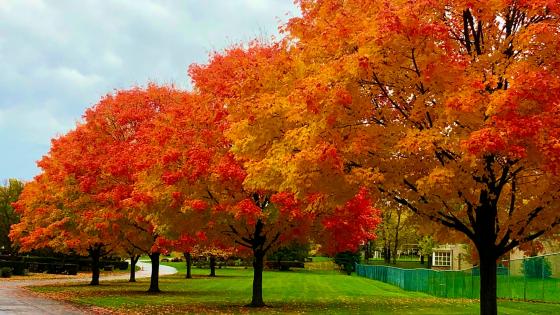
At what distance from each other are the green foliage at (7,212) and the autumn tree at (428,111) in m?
63.0

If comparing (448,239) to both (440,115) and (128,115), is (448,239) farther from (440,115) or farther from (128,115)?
(128,115)

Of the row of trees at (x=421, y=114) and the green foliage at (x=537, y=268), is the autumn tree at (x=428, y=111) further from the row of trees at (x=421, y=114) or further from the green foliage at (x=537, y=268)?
the green foliage at (x=537, y=268)

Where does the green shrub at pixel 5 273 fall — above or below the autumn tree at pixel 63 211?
below

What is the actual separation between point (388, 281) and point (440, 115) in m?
50.6

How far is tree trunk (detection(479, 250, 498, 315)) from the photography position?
1616 centimetres

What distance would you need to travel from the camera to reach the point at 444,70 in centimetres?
1378

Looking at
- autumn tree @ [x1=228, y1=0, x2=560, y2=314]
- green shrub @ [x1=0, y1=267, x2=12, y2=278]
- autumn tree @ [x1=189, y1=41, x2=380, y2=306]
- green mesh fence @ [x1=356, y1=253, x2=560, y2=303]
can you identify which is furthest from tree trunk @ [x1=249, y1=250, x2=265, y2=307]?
green shrub @ [x1=0, y1=267, x2=12, y2=278]

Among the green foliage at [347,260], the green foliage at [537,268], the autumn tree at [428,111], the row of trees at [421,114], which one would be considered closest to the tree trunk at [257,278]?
the row of trees at [421,114]

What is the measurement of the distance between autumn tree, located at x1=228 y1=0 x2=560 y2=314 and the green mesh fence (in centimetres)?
1693

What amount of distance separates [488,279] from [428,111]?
209 inches

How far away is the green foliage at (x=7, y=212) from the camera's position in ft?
233

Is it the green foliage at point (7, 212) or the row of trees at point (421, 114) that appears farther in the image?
the green foliage at point (7, 212)

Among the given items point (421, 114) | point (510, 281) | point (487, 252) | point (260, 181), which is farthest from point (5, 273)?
point (421, 114)

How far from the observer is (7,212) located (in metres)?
70.9
